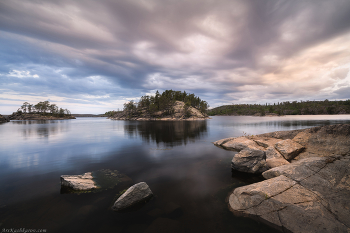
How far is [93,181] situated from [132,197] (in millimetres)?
5573

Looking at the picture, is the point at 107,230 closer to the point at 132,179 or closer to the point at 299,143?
the point at 132,179

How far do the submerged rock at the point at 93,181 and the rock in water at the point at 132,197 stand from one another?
3.37 meters

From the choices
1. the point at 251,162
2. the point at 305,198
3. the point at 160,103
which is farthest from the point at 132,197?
the point at 160,103

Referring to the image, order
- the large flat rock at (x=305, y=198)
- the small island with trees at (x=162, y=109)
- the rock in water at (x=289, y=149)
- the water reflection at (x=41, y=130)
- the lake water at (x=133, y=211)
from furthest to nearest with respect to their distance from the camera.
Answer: the small island with trees at (x=162, y=109), the water reflection at (x=41, y=130), the rock in water at (x=289, y=149), the lake water at (x=133, y=211), the large flat rock at (x=305, y=198)

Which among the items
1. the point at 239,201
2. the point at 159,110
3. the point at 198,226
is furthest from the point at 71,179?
the point at 159,110

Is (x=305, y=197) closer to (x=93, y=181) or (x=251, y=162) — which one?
(x=251, y=162)

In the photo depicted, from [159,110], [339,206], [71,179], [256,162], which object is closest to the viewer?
[339,206]

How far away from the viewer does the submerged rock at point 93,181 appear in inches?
426

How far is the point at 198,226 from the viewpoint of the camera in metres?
7.49

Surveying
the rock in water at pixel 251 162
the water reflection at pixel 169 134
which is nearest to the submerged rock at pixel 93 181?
the rock in water at pixel 251 162

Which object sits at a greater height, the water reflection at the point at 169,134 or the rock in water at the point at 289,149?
the rock in water at the point at 289,149

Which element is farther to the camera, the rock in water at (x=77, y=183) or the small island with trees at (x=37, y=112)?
the small island with trees at (x=37, y=112)

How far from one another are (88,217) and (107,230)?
71.8 inches

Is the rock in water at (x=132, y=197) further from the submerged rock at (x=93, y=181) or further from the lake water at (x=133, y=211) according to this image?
the submerged rock at (x=93, y=181)
